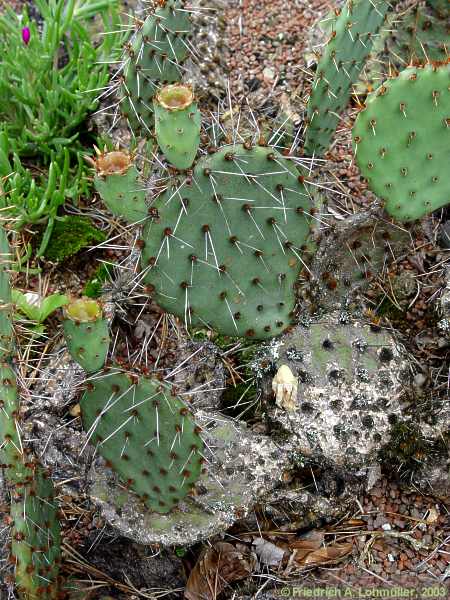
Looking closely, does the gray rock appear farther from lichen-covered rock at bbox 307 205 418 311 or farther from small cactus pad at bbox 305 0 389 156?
small cactus pad at bbox 305 0 389 156

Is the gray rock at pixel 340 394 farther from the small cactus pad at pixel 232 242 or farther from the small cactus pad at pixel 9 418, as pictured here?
the small cactus pad at pixel 9 418

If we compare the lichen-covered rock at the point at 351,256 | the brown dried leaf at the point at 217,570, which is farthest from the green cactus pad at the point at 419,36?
the brown dried leaf at the point at 217,570

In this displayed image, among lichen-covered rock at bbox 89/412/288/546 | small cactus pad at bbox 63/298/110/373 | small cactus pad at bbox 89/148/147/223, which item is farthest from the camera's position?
lichen-covered rock at bbox 89/412/288/546

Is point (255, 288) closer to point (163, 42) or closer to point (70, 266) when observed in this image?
point (163, 42)

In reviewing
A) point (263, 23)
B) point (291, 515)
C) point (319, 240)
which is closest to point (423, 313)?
point (319, 240)

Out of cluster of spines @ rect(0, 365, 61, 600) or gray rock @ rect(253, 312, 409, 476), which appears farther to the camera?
gray rock @ rect(253, 312, 409, 476)

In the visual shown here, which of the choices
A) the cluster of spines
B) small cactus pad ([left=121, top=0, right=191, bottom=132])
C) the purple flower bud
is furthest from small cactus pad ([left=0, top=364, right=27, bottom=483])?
the purple flower bud
